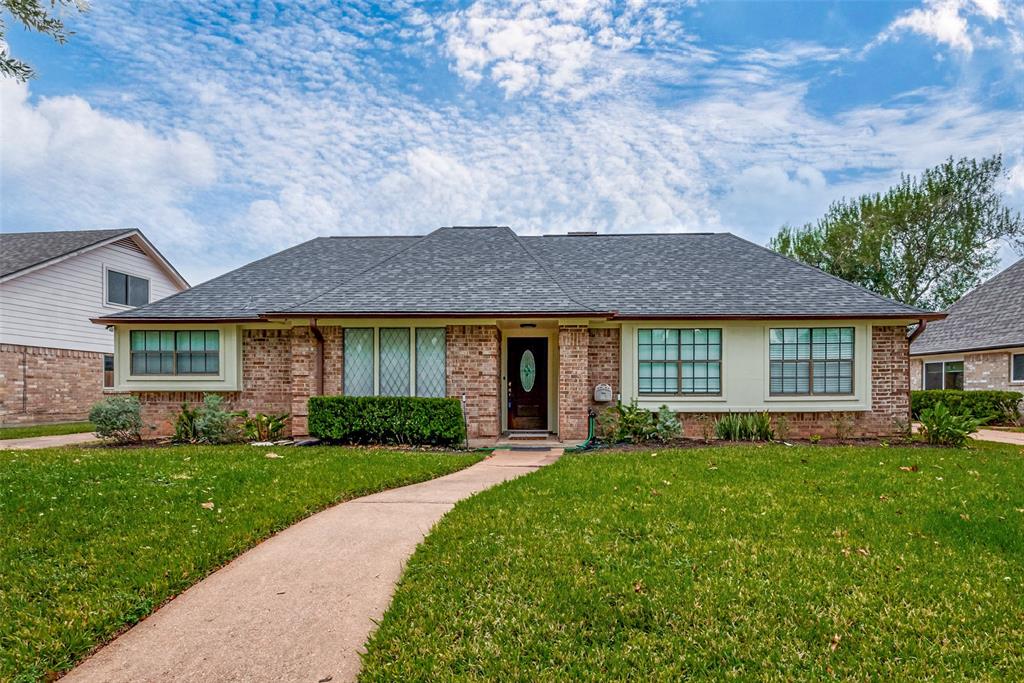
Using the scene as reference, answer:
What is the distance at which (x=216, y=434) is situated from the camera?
35.9 feet

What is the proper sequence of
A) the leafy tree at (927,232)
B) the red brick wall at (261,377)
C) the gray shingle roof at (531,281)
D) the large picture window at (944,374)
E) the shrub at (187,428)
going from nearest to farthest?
the shrub at (187,428) < the gray shingle roof at (531,281) < the red brick wall at (261,377) < the large picture window at (944,374) < the leafy tree at (927,232)

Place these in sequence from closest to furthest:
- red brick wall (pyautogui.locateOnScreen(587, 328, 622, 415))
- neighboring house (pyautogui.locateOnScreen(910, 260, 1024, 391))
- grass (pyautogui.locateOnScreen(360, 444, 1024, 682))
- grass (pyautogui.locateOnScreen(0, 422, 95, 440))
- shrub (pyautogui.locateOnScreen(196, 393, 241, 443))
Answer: grass (pyautogui.locateOnScreen(360, 444, 1024, 682)), shrub (pyautogui.locateOnScreen(196, 393, 241, 443)), red brick wall (pyautogui.locateOnScreen(587, 328, 622, 415)), grass (pyautogui.locateOnScreen(0, 422, 95, 440)), neighboring house (pyautogui.locateOnScreen(910, 260, 1024, 391))

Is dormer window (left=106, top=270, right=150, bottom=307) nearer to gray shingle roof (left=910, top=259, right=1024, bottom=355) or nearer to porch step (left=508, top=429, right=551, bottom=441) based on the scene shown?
porch step (left=508, top=429, right=551, bottom=441)

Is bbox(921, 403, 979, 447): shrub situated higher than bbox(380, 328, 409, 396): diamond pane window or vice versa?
bbox(380, 328, 409, 396): diamond pane window

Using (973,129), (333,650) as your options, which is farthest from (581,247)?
(973,129)

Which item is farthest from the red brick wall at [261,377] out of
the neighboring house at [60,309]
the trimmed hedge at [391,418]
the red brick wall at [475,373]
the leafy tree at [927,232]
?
the leafy tree at [927,232]

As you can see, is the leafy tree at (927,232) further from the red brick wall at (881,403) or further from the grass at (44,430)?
the grass at (44,430)

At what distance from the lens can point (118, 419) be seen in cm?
1088

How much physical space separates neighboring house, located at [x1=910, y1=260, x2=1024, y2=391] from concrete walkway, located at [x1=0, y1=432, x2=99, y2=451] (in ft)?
80.8

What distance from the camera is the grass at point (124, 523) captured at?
124 inches

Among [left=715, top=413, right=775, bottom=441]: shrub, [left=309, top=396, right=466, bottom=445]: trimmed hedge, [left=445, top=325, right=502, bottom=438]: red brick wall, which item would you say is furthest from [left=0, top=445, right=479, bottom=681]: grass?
[left=715, top=413, right=775, bottom=441]: shrub

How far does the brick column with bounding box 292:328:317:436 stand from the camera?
11.1 meters

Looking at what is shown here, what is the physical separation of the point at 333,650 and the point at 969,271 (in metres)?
33.7

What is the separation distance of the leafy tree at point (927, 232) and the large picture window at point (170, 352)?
30.3 metres
